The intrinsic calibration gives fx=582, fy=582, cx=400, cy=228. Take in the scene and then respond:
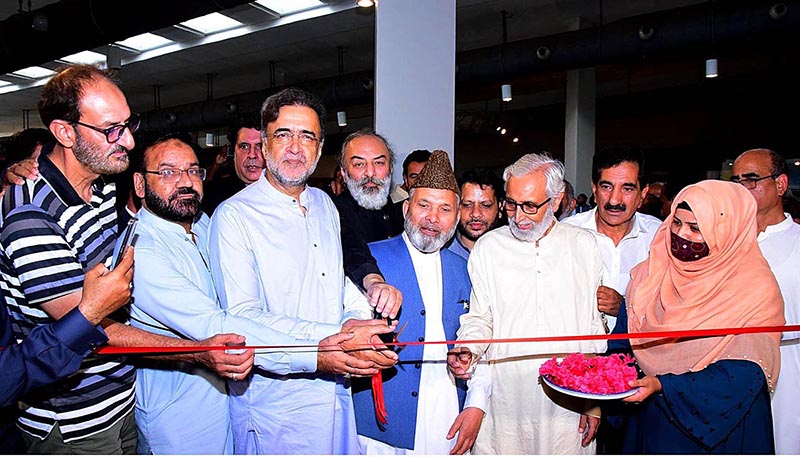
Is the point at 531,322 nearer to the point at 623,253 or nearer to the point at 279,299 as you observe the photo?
the point at 623,253

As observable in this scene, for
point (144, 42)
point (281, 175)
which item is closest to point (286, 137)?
point (281, 175)

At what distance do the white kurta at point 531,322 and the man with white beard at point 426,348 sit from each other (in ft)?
0.42

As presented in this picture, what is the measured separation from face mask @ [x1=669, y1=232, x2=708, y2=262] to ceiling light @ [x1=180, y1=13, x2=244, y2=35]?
723cm

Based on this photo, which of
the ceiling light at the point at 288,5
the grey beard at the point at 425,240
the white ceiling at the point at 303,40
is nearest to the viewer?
the grey beard at the point at 425,240

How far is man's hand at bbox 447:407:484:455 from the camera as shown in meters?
2.53

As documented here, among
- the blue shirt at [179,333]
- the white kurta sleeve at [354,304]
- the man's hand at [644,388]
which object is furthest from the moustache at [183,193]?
the man's hand at [644,388]

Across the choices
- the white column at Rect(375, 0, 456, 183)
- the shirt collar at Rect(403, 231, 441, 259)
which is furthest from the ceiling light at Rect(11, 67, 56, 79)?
the shirt collar at Rect(403, 231, 441, 259)

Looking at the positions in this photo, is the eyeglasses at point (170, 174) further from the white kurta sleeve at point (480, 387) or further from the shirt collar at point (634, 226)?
the shirt collar at point (634, 226)

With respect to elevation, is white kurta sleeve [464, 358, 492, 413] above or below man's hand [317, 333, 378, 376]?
below

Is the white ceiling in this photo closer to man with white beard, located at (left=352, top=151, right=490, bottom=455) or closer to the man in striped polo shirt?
man with white beard, located at (left=352, top=151, right=490, bottom=455)

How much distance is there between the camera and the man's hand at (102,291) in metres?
1.79

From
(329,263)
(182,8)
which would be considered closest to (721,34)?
(182,8)

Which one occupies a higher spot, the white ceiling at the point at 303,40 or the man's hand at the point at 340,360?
the white ceiling at the point at 303,40

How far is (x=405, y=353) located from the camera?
8.79 feet
